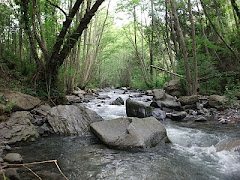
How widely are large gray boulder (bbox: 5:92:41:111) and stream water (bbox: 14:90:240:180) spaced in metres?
1.36

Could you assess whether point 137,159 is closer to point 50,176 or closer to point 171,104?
point 50,176

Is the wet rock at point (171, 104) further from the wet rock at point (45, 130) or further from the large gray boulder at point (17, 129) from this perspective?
the large gray boulder at point (17, 129)

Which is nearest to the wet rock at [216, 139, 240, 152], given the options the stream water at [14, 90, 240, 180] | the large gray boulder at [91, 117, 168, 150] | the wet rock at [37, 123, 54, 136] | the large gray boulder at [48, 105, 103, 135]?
the stream water at [14, 90, 240, 180]

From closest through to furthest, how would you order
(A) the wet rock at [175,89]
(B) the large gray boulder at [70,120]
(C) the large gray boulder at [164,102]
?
(B) the large gray boulder at [70,120]
(C) the large gray boulder at [164,102]
(A) the wet rock at [175,89]

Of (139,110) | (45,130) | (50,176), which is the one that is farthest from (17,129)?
(139,110)

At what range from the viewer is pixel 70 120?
5.26 metres

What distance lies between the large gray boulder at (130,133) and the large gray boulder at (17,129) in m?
1.43

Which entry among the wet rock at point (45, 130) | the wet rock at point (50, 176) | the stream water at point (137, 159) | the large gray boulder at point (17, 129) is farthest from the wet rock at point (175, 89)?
the wet rock at point (50, 176)

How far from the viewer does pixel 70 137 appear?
4824 millimetres

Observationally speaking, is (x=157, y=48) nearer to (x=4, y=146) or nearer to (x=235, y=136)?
(x=235, y=136)

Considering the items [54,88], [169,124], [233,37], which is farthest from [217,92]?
[54,88]

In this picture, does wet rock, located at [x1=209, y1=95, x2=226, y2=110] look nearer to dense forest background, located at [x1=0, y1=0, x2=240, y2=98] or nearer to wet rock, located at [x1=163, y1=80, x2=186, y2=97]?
dense forest background, located at [x1=0, y1=0, x2=240, y2=98]

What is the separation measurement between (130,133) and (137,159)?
0.71 metres

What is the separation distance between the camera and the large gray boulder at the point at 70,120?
504 centimetres
